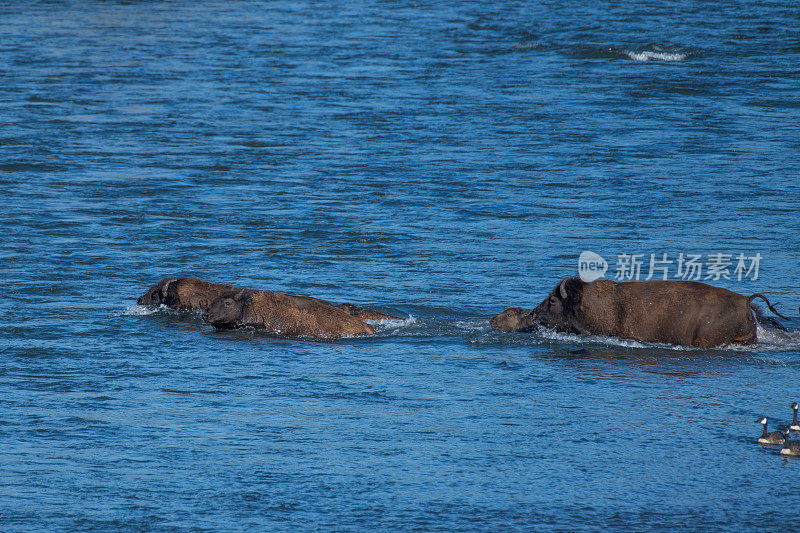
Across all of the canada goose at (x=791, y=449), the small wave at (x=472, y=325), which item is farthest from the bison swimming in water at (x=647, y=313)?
the canada goose at (x=791, y=449)

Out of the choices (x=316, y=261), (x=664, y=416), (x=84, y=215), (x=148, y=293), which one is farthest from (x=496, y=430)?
(x=84, y=215)

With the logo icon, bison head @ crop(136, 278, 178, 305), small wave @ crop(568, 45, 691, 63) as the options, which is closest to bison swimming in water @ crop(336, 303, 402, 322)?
bison head @ crop(136, 278, 178, 305)

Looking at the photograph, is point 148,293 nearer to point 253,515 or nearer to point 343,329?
point 343,329

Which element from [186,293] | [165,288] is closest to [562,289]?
[186,293]

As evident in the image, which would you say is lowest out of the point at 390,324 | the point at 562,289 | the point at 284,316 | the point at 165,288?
the point at 390,324

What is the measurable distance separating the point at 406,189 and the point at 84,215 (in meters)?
4.73

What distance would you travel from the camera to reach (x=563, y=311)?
39.1ft

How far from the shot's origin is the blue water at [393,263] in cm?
823

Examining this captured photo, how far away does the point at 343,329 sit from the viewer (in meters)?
12.1

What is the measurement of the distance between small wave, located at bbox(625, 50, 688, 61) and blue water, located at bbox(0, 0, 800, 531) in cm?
12

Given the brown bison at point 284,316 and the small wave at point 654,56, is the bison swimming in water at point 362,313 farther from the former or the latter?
the small wave at point 654,56

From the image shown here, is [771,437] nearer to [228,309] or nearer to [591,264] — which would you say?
[228,309]

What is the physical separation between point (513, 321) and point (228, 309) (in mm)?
2688

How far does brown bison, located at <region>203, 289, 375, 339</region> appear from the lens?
39.8 feet
